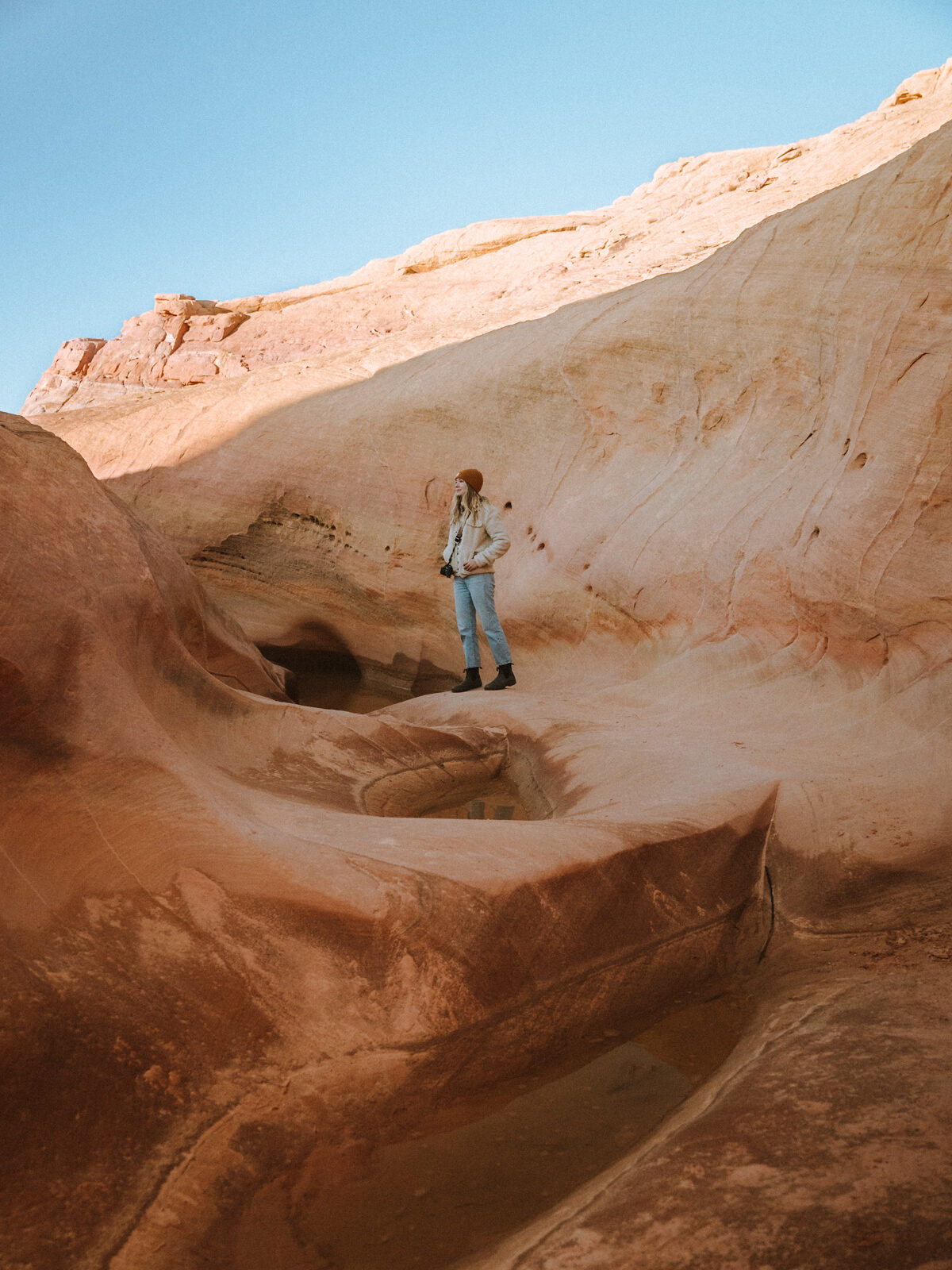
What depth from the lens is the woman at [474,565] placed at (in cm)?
567

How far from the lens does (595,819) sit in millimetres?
3127

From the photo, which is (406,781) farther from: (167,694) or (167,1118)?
(167,1118)

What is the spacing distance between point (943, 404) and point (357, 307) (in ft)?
27.6

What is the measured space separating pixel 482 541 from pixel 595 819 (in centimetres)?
286

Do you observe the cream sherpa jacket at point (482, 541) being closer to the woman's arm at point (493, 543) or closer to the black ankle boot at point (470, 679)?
the woman's arm at point (493, 543)

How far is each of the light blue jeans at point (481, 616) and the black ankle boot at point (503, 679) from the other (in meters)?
0.03

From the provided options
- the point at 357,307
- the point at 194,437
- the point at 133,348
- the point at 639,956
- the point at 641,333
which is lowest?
the point at 639,956

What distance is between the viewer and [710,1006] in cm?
274

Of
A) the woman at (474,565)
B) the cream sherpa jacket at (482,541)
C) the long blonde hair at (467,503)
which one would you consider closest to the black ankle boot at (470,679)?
the woman at (474,565)

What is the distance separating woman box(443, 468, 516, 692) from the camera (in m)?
5.67

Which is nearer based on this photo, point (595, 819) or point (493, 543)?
point (595, 819)

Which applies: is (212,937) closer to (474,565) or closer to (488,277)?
(474,565)

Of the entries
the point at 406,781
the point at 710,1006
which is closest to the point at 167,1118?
the point at 710,1006

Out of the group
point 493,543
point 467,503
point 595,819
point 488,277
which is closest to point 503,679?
point 493,543
